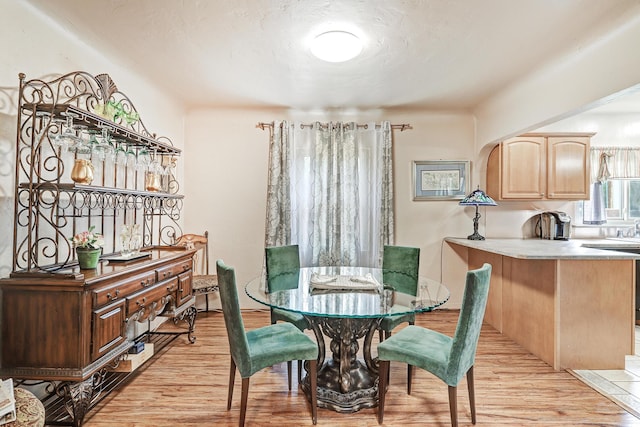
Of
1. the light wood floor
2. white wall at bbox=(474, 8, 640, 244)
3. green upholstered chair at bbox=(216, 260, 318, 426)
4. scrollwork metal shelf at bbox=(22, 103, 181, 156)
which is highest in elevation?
white wall at bbox=(474, 8, 640, 244)

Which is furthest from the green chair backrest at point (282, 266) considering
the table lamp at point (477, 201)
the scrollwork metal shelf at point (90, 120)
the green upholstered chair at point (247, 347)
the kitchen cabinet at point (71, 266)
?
the table lamp at point (477, 201)

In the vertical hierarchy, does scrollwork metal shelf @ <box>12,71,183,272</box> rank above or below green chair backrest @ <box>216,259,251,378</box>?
above

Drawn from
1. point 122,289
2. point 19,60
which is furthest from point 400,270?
point 19,60

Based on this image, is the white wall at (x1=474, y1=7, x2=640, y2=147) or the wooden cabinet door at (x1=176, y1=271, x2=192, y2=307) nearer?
the white wall at (x1=474, y1=7, x2=640, y2=147)

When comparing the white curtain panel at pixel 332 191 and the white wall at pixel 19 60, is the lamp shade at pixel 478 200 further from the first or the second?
the white wall at pixel 19 60

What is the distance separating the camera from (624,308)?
109 inches

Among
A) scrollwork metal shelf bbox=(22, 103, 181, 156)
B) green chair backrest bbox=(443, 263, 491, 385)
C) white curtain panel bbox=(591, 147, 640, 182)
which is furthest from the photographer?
A: white curtain panel bbox=(591, 147, 640, 182)

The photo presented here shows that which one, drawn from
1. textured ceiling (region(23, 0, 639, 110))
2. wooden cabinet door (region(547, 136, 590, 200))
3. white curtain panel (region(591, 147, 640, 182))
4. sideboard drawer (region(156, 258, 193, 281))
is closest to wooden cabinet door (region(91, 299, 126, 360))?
sideboard drawer (region(156, 258, 193, 281))

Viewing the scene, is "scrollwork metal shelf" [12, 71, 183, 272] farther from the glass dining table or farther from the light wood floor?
the glass dining table

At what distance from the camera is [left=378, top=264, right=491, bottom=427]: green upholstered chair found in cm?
186

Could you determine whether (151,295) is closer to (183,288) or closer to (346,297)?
(183,288)

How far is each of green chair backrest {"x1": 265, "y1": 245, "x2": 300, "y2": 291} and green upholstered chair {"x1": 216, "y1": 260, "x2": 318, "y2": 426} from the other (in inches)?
24.0

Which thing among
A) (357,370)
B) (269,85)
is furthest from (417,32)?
(357,370)

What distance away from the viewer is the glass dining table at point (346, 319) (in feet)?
6.87
